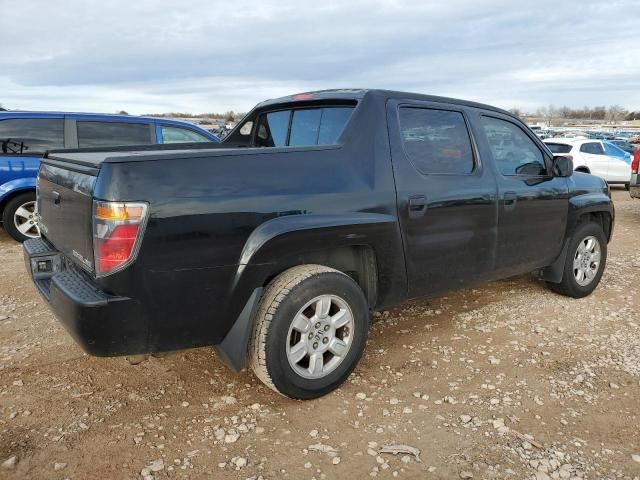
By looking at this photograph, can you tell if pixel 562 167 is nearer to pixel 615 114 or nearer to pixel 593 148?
pixel 593 148

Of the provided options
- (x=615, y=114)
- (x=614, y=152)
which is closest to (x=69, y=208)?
(x=614, y=152)

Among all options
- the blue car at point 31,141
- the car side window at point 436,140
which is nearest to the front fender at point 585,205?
the car side window at point 436,140

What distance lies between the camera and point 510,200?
3943 millimetres

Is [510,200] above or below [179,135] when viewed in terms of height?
below

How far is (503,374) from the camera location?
11.1ft

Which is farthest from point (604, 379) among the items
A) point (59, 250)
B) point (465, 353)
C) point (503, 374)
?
point (59, 250)

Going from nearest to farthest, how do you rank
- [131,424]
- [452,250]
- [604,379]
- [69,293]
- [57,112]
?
[69,293]
[131,424]
[604,379]
[452,250]
[57,112]

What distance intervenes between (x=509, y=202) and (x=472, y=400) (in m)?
1.62

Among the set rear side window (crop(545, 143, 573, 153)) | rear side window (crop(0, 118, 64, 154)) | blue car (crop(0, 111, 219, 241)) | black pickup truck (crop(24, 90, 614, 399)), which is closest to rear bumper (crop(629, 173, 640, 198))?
rear side window (crop(545, 143, 573, 153))

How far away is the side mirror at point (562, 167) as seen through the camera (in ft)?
14.2

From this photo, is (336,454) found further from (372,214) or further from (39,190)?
(39,190)

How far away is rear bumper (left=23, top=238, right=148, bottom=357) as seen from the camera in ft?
7.82

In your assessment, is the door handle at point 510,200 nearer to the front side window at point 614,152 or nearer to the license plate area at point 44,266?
the license plate area at point 44,266

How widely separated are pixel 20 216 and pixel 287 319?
5.65 metres
